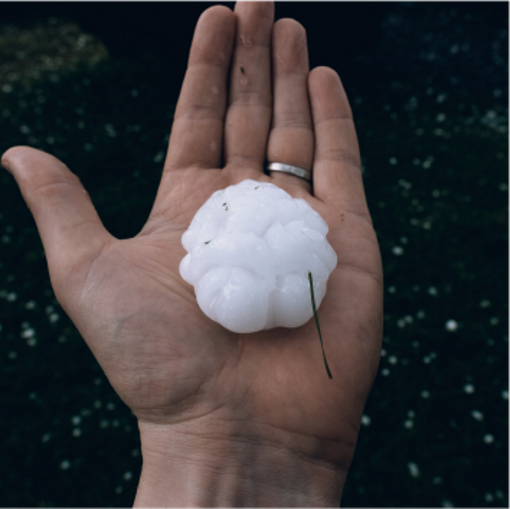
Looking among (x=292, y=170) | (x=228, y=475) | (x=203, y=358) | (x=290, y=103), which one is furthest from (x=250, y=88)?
(x=228, y=475)

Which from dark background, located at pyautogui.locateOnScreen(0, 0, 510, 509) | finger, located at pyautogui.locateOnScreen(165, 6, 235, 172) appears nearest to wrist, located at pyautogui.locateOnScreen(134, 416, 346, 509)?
dark background, located at pyautogui.locateOnScreen(0, 0, 510, 509)

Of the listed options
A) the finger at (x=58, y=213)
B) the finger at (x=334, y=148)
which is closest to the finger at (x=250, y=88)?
the finger at (x=334, y=148)

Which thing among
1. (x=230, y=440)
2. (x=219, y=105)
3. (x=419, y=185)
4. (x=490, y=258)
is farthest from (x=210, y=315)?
(x=419, y=185)

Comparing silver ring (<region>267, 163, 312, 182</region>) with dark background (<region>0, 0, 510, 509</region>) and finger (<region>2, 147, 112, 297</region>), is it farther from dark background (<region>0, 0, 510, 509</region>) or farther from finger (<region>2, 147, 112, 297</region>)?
dark background (<region>0, 0, 510, 509</region>)

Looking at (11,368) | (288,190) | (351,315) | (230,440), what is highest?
(288,190)

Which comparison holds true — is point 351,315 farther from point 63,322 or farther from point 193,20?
point 193,20

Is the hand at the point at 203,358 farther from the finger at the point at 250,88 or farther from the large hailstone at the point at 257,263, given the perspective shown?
the finger at the point at 250,88

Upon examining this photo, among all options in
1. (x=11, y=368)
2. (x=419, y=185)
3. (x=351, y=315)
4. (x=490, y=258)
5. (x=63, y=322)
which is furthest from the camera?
(x=419, y=185)
